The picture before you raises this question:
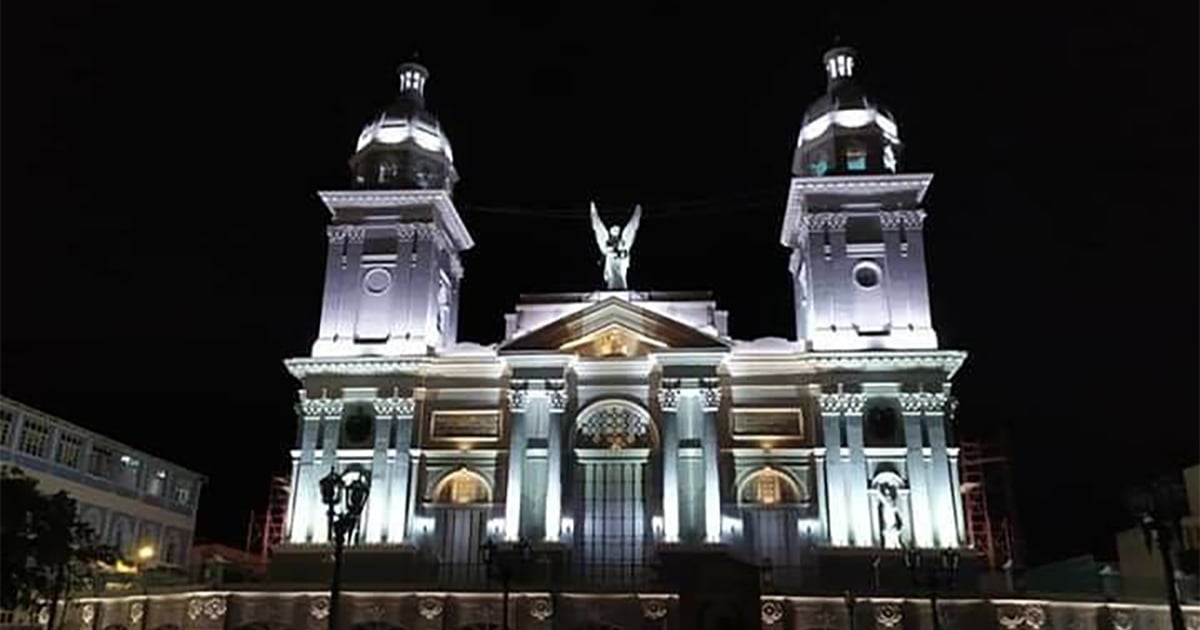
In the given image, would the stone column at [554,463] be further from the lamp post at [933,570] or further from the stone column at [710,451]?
the lamp post at [933,570]

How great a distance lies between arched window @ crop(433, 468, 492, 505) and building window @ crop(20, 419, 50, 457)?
19.4 m

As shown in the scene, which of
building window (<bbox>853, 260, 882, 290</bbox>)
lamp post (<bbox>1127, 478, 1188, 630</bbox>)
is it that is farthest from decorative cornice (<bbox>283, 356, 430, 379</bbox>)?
lamp post (<bbox>1127, 478, 1188, 630</bbox>)

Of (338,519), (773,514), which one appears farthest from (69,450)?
(773,514)

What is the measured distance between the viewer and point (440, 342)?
47.0 metres

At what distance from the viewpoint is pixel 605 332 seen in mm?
43406

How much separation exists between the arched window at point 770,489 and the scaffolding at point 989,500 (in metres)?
13.1

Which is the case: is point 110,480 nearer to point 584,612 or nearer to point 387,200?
point 387,200

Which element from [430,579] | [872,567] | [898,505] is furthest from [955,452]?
[430,579]

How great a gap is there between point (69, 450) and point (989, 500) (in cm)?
4675

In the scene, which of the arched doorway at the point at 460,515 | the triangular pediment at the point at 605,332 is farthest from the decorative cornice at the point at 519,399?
the arched doorway at the point at 460,515

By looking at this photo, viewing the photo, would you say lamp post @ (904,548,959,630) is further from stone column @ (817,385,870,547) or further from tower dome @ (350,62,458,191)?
tower dome @ (350,62,458,191)

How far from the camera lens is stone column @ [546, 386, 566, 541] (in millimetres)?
40312

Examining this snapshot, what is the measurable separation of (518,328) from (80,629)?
1982 centimetres

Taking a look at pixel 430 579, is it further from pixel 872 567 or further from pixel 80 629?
pixel 872 567
